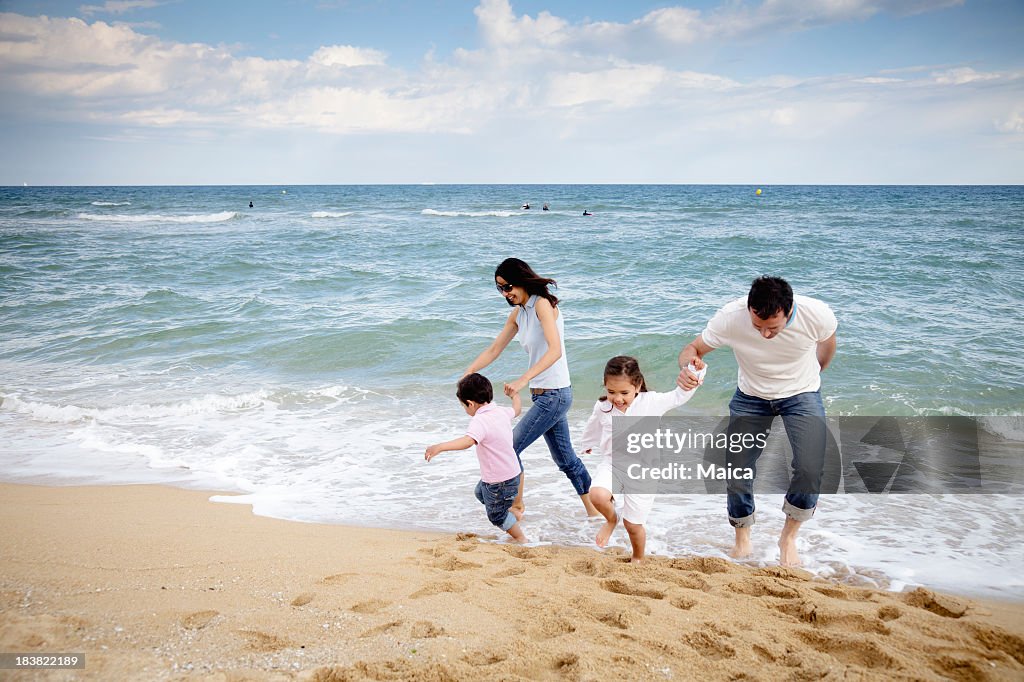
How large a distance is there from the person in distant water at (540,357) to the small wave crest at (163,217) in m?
35.1

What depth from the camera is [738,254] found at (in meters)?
19.3

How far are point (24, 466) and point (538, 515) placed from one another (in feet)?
15.7

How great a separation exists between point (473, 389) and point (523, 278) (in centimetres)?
81

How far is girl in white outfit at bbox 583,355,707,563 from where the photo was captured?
387 cm

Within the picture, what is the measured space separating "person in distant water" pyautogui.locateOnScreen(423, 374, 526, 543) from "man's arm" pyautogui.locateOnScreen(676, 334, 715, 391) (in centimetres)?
106

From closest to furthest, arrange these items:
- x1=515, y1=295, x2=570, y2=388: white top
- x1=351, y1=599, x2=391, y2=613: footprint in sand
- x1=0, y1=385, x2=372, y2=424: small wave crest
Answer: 1. x1=351, y1=599, x2=391, y2=613: footprint in sand
2. x1=515, y1=295, x2=570, y2=388: white top
3. x1=0, y1=385, x2=372, y2=424: small wave crest

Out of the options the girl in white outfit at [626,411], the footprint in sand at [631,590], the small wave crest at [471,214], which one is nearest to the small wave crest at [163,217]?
the small wave crest at [471,214]

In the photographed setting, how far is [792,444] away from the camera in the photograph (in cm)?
407

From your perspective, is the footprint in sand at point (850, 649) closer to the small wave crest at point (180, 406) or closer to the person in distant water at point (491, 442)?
the person in distant water at point (491, 442)

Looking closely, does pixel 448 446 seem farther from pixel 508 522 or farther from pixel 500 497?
pixel 508 522

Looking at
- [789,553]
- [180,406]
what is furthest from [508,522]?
[180,406]

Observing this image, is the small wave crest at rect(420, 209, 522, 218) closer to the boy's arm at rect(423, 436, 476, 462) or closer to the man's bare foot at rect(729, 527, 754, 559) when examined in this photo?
the man's bare foot at rect(729, 527, 754, 559)

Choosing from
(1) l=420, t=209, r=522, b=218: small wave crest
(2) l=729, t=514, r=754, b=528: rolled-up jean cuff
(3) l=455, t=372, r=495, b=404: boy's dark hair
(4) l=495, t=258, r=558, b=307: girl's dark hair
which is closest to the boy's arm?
(3) l=455, t=372, r=495, b=404: boy's dark hair

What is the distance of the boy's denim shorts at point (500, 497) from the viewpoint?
14.6ft
